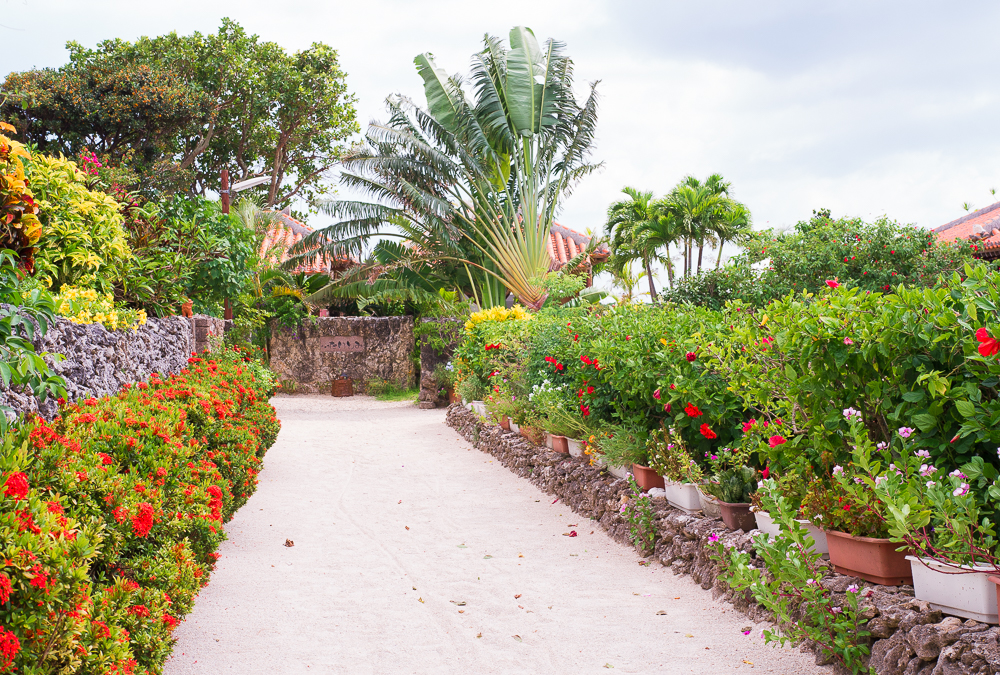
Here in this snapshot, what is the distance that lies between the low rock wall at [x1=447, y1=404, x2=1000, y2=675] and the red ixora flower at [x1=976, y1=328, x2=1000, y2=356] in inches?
41.8

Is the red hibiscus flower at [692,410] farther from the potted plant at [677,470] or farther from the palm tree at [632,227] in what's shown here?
the palm tree at [632,227]

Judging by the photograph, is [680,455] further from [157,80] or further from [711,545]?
[157,80]

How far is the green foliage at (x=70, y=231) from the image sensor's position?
5871 millimetres

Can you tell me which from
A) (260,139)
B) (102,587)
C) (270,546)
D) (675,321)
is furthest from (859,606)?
(260,139)

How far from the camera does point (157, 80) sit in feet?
58.4

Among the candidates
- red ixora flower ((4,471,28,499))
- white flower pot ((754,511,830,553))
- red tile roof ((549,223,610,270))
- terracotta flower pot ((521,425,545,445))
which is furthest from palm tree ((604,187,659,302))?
red ixora flower ((4,471,28,499))

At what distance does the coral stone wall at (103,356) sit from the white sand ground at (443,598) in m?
1.56

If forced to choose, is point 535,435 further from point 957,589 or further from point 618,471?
point 957,589

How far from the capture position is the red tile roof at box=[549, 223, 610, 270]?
22380 millimetres

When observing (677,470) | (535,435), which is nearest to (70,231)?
(535,435)

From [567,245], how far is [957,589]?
70.5ft

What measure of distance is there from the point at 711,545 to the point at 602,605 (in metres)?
0.76

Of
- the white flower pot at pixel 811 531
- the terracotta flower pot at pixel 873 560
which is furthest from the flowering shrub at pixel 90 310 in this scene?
the terracotta flower pot at pixel 873 560

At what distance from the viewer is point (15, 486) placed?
2473mm
